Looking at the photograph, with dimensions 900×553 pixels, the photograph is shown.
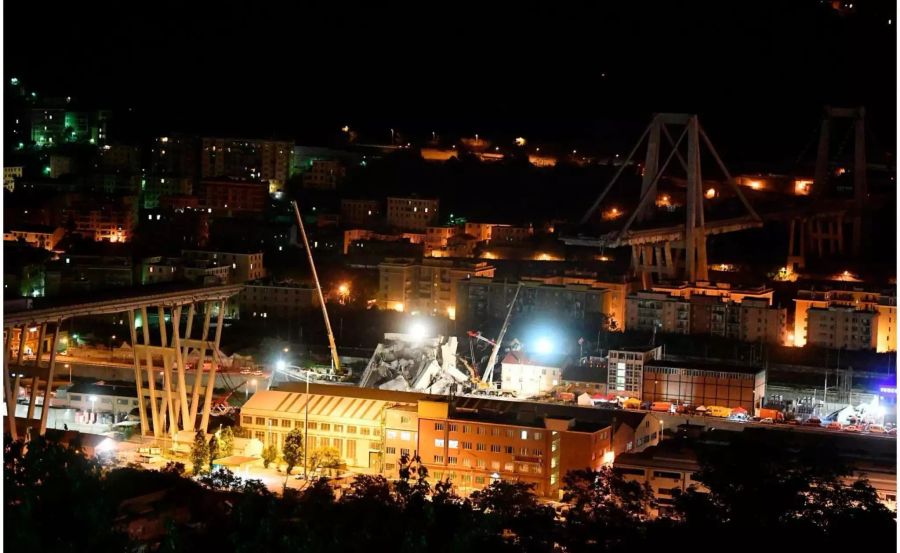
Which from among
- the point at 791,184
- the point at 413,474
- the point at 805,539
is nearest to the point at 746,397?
the point at 413,474

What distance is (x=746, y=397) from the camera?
41.4 ft

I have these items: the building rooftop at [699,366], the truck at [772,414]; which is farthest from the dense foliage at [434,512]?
the building rooftop at [699,366]

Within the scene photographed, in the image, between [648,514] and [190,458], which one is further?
[190,458]

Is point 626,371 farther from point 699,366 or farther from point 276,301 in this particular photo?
point 276,301

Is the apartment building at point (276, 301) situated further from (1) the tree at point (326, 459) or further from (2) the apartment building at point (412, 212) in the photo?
(1) the tree at point (326, 459)

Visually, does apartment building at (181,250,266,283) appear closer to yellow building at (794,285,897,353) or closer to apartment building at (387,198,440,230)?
apartment building at (387,198,440,230)

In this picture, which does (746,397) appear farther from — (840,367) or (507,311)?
(507,311)

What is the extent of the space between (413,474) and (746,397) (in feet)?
10.1

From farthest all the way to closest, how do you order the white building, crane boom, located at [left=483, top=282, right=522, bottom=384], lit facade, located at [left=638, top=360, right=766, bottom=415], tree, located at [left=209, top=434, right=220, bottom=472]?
crane boom, located at [left=483, top=282, right=522, bottom=384]
the white building
lit facade, located at [left=638, top=360, right=766, bottom=415]
tree, located at [left=209, top=434, right=220, bottom=472]

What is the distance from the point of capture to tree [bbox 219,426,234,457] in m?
10.9

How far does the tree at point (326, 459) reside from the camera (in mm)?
10711

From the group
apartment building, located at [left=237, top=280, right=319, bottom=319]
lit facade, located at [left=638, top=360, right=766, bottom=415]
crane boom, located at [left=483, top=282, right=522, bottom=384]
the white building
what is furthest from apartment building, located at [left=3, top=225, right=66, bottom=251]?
lit facade, located at [left=638, top=360, right=766, bottom=415]

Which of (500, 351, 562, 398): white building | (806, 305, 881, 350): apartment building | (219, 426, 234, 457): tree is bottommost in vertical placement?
(219, 426, 234, 457): tree

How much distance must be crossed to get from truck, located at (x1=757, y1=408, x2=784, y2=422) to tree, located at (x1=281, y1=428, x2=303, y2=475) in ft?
10.3
